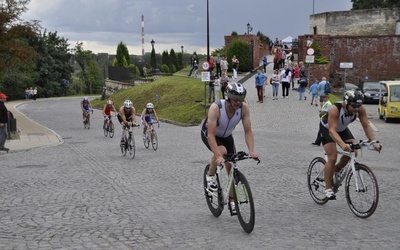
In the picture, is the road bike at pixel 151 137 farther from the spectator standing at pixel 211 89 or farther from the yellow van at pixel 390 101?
the spectator standing at pixel 211 89

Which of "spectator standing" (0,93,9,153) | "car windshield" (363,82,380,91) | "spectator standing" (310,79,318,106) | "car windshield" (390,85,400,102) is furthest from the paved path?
"car windshield" (363,82,380,91)

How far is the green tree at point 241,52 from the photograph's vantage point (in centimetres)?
5047

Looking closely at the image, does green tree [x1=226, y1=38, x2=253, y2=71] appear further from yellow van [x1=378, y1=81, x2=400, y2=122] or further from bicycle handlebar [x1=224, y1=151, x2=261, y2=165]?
bicycle handlebar [x1=224, y1=151, x2=261, y2=165]

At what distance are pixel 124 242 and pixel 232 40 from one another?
48.0m

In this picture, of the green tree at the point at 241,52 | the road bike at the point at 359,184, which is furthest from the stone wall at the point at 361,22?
the road bike at the point at 359,184

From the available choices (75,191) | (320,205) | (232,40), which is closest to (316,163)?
(320,205)

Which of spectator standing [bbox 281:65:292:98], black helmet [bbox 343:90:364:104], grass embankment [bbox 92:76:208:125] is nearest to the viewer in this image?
black helmet [bbox 343:90:364:104]

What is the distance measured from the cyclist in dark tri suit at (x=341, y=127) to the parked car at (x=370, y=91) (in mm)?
31694

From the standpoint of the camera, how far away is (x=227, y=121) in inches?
300

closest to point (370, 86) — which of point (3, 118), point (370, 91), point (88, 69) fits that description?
point (370, 91)

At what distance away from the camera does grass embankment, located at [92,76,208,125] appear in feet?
106

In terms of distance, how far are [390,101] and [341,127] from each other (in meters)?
21.1

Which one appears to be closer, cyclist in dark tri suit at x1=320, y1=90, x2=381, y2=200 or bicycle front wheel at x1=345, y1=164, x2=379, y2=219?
bicycle front wheel at x1=345, y1=164, x2=379, y2=219

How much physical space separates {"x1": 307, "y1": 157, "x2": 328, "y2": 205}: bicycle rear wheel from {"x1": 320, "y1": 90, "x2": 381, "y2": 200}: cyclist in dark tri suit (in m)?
0.33
